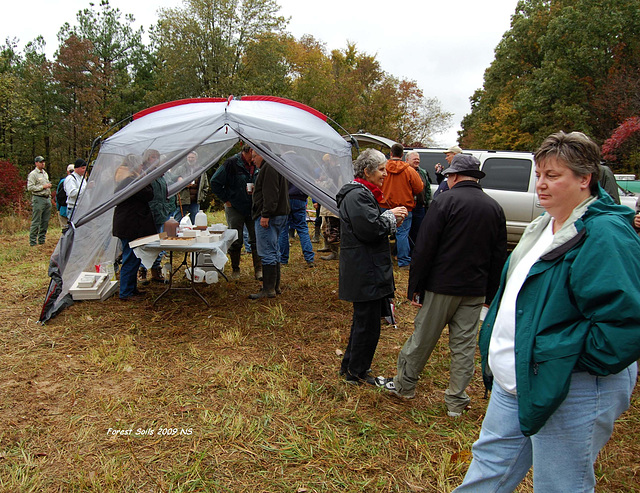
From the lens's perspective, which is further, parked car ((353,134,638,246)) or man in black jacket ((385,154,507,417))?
parked car ((353,134,638,246))

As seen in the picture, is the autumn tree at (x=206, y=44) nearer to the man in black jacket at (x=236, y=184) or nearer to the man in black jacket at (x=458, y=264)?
the man in black jacket at (x=236, y=184)

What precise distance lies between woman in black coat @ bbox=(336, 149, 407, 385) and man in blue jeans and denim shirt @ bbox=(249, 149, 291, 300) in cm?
212

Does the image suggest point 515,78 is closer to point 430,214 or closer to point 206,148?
point 206,148

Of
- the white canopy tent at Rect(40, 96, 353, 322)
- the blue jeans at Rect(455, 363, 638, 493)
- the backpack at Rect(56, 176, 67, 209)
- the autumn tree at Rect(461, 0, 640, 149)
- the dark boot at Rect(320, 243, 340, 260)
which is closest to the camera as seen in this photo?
the blue jeans at Rect(455, 363, 638, 493)

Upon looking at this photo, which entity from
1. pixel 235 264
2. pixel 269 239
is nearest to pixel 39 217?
pixel 235 264

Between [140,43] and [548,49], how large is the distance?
27.4 metres

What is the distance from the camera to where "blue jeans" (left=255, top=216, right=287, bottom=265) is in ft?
17.6

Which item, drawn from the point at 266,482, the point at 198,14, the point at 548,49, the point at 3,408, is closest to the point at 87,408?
the point at 3,408

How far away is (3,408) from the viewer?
10.3ft

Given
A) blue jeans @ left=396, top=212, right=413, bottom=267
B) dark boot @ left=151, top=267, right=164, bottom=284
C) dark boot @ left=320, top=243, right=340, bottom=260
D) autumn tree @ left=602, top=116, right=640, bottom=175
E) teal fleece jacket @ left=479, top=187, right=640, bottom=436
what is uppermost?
autumn tree @ left=602, top=116, right=640, bottom=175

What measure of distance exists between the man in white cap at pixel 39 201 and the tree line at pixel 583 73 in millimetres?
21209

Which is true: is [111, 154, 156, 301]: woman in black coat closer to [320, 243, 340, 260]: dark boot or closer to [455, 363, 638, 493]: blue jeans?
[320, 243, 340, 260]: dark boot

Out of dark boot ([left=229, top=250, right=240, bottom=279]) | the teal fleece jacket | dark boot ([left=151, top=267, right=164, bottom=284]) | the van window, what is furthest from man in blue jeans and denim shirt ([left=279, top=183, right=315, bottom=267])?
the teal fleece jacket

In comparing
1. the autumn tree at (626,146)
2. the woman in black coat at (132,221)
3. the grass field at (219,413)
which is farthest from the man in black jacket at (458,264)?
the autumn tree at (626,146)
